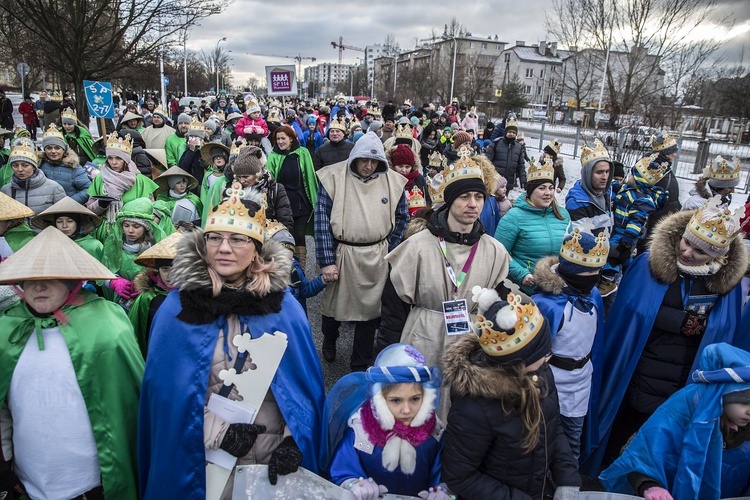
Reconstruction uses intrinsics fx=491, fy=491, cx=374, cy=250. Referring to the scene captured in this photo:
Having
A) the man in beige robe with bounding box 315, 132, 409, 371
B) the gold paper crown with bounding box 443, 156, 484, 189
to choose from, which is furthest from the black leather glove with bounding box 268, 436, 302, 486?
the man in beige robe with bounding box 315, 132, 409, 371

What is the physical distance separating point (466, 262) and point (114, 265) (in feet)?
9.70

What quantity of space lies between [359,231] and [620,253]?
101 inches

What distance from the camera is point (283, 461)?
2.23 metres

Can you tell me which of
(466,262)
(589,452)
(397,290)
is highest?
(466,262)

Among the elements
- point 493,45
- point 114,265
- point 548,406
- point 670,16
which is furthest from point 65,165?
point 493,45

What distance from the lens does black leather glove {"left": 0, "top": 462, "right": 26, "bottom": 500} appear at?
2.29 meters

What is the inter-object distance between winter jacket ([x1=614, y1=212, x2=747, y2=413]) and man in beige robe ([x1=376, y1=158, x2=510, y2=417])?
3.56 feet

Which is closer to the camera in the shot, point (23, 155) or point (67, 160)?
point (23, 155)

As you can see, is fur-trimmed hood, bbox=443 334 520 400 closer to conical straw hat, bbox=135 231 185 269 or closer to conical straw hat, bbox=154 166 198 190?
conical straw hat, bbox=135 231 185 269

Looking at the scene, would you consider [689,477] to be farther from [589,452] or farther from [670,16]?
[670,16]

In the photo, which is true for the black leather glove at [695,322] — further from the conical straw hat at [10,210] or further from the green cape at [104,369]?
the conical straw hat at [10,210]

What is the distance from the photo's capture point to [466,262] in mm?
3199

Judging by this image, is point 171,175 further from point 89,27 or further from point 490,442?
point 89,27

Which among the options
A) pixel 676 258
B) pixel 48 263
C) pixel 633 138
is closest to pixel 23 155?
pixel 48 263
